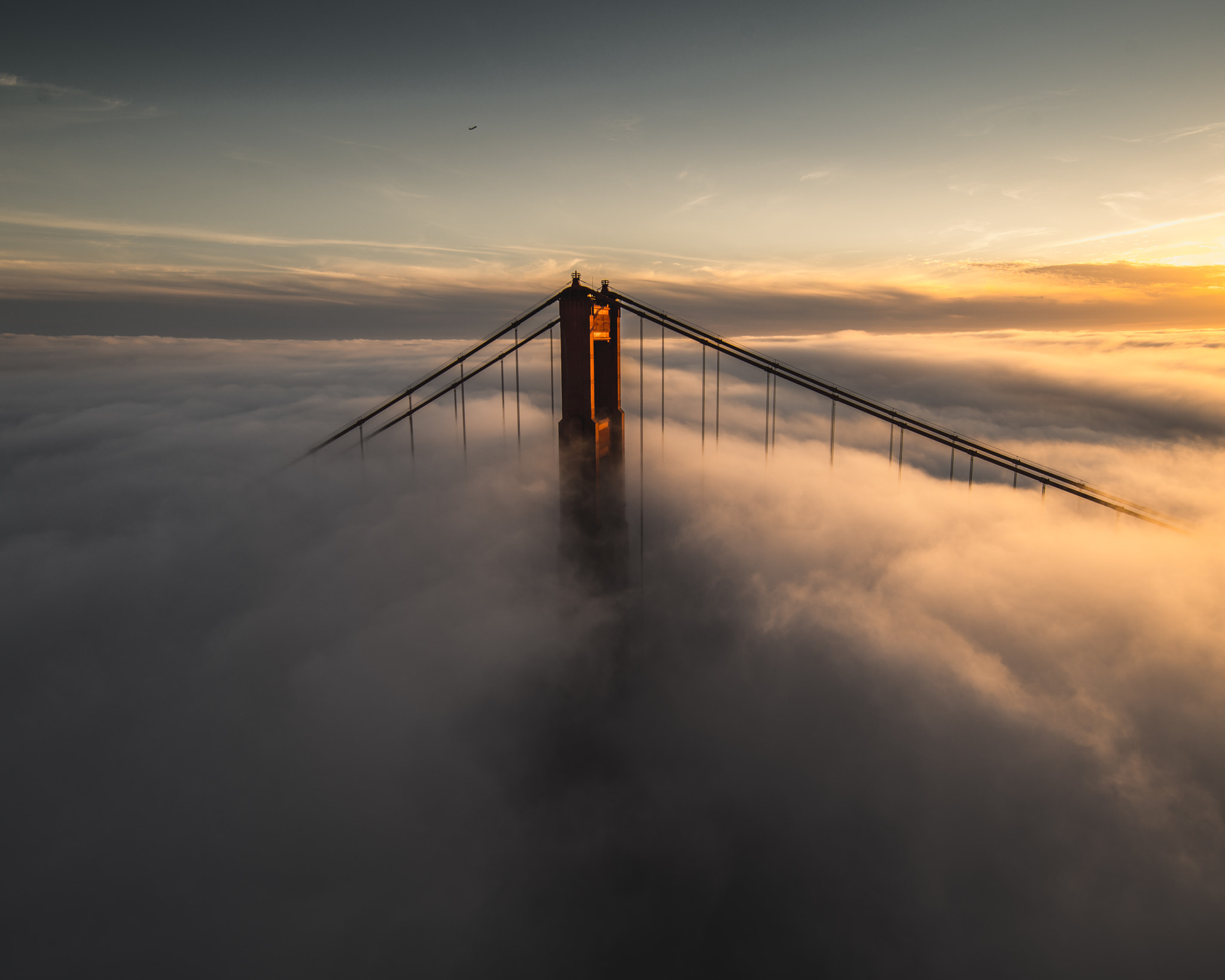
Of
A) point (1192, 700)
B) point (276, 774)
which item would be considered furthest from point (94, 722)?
point (1192, 700)

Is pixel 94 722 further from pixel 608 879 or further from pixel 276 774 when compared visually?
pixel 608 879

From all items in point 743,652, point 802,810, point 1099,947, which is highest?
point 743,652

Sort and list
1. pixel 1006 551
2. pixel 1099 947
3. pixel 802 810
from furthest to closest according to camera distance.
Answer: pixel 1006 551, pixel 802 810, pixel 1099 947

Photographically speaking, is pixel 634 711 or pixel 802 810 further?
pixel 634 711

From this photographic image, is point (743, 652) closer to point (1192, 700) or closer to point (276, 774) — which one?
point (276, 774)

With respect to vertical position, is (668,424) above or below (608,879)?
above

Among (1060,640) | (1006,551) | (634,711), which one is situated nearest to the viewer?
(634,711)
